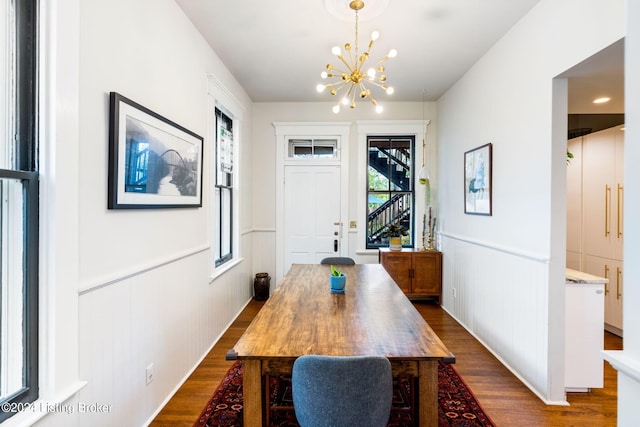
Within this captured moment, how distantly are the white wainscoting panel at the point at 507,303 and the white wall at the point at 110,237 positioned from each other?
271 centimetres

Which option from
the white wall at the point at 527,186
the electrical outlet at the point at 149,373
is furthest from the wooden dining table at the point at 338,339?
the white wall at the point at 527,186

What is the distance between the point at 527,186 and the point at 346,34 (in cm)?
202

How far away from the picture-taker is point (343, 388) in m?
1.24

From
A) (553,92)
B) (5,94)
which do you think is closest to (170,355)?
(5,94)

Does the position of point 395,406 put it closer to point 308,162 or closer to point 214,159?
point 214,159

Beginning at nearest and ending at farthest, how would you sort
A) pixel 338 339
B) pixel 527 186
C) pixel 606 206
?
pixel 338 339 → pixel 527 186 → pixel 606 206

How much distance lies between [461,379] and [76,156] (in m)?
2.96

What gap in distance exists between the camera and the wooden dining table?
1427mm

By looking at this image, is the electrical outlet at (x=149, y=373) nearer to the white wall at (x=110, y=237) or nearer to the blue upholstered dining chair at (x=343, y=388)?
the white wall at (x=110, y=237)

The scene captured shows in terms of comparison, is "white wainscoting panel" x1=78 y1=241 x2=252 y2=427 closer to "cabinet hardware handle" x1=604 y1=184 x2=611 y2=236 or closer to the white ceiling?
the white ceiling

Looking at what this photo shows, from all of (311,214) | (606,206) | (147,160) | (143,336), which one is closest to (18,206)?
(147,160)

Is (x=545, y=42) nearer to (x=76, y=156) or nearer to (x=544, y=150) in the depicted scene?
(x=544, y=150)

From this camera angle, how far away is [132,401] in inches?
74.2

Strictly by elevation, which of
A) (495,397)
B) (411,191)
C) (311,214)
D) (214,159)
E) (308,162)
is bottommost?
(495,397)
